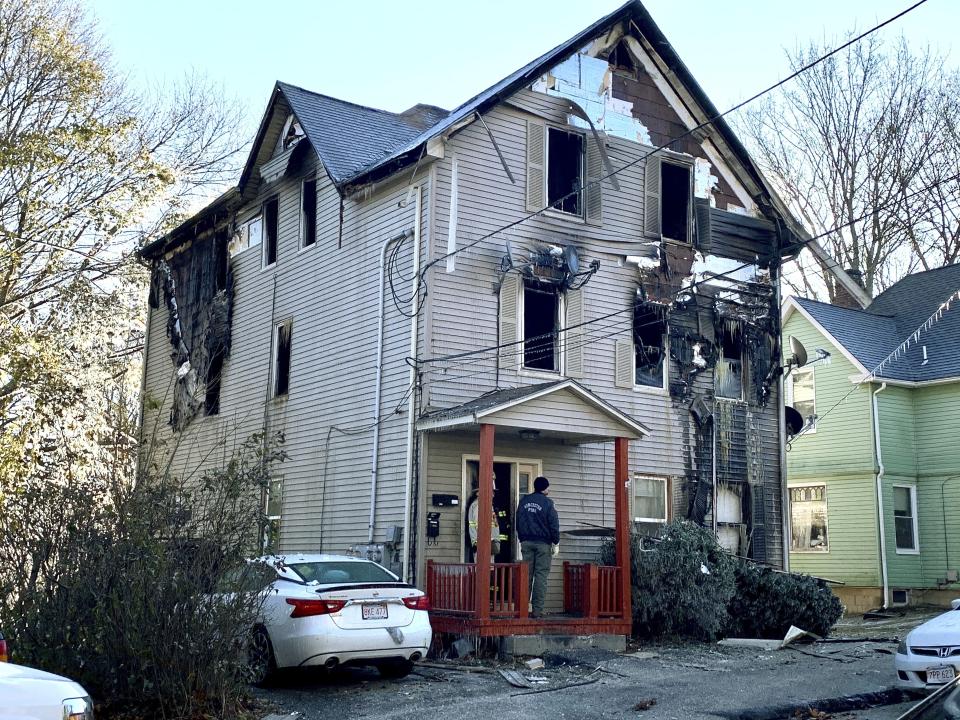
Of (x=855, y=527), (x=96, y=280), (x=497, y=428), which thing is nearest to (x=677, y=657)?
(x=497, y=428)

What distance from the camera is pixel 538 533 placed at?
1444 cm

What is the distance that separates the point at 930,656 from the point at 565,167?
10.2 metres

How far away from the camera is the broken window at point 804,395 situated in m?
27.2

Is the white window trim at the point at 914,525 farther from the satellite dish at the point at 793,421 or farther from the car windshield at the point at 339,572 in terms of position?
the car windshield at the point at 339,572

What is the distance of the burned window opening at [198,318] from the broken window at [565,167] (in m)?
7.33

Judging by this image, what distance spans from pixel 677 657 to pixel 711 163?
9468mm

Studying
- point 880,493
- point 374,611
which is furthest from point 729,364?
point 374,611

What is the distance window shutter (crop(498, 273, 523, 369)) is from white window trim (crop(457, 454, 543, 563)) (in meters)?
1.42

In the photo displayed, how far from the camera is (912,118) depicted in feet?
112

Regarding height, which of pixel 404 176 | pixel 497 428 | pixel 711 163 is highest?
pixel 711 163

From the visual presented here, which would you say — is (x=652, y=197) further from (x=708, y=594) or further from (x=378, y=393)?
(x=708, y=594)

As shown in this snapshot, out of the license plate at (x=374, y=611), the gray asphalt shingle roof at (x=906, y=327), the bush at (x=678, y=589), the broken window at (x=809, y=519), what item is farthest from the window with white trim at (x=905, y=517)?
the license plate at (x=374, y=611)

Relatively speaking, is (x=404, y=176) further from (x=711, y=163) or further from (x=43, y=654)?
(x=43, y=654)

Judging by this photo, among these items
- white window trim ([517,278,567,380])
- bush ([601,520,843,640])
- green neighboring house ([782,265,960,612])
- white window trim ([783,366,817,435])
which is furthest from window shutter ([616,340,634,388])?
green neighboring house ([782,265,960,612])
